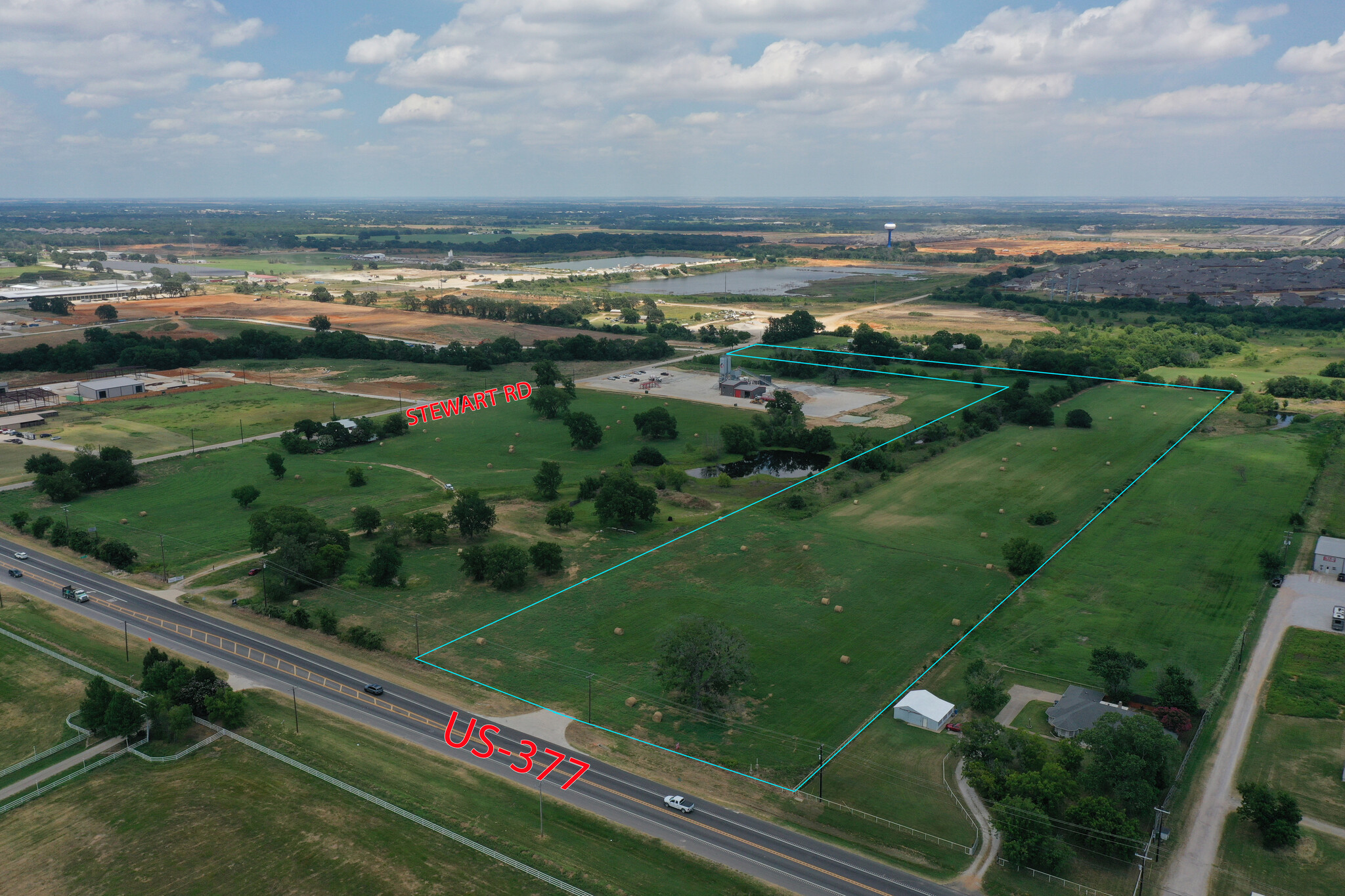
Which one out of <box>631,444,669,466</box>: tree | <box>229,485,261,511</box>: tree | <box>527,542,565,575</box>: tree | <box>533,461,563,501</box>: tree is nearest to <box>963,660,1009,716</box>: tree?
<box>527,542,565,575</box>: tree

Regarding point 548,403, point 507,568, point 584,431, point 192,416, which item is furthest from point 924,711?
point 192,416

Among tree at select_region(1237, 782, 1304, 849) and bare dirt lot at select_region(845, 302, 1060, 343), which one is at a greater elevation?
bare dirt lot at select_region(845, 302, 1060, 343)

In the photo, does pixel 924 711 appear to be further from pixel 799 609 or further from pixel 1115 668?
pixel 799 609

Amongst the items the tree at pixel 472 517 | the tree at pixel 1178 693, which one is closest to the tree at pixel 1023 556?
the tree at pixel 1178 693

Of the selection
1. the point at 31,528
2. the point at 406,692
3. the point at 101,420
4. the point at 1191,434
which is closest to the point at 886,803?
the point at 406,692

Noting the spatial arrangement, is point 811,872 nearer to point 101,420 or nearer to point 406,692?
point 406,692

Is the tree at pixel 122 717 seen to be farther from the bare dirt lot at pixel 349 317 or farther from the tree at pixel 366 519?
the bare dirt lot at pixel 349 317

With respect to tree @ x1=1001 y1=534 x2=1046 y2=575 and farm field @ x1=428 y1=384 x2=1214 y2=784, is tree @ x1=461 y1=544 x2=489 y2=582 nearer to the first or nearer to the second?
farm field @ x1=428 y1=384 x2=1214 y2=784
